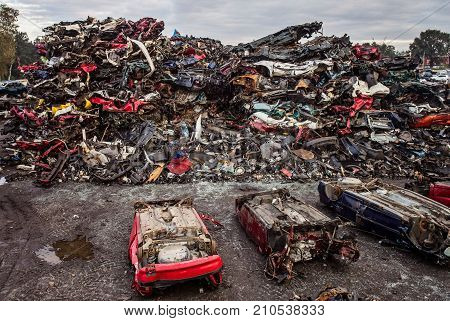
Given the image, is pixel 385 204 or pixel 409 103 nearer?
pixel 385 204

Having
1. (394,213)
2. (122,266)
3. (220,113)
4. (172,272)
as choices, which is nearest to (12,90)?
(220,113)

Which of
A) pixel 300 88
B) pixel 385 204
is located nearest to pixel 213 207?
pixel 385 204

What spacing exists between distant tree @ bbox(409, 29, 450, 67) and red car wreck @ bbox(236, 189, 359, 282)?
2567 inches

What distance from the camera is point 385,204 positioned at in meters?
6.69

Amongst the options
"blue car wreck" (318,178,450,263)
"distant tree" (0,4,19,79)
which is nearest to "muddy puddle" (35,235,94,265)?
"blue car wreck" (318,178,450,263)

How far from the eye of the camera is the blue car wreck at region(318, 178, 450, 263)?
5965mm

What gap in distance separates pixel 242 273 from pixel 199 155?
5.76 m

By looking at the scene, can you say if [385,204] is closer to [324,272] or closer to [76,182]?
[324,272]

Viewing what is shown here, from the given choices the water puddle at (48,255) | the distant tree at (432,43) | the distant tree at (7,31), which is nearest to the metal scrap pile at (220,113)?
the water puddle at (48,255)

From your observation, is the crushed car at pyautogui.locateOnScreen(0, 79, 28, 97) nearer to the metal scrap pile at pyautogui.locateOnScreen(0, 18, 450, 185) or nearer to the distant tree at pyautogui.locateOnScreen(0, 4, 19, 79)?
the metal scrap pile at pyautogui.locateOnScreen(0, 18, 450, 185)

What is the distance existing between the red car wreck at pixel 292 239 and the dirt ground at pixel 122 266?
0.78ft

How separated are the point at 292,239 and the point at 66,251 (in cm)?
414

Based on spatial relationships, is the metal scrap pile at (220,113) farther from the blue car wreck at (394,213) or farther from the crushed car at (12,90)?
the crushed car at (12,90)

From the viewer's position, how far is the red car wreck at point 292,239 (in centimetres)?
556
